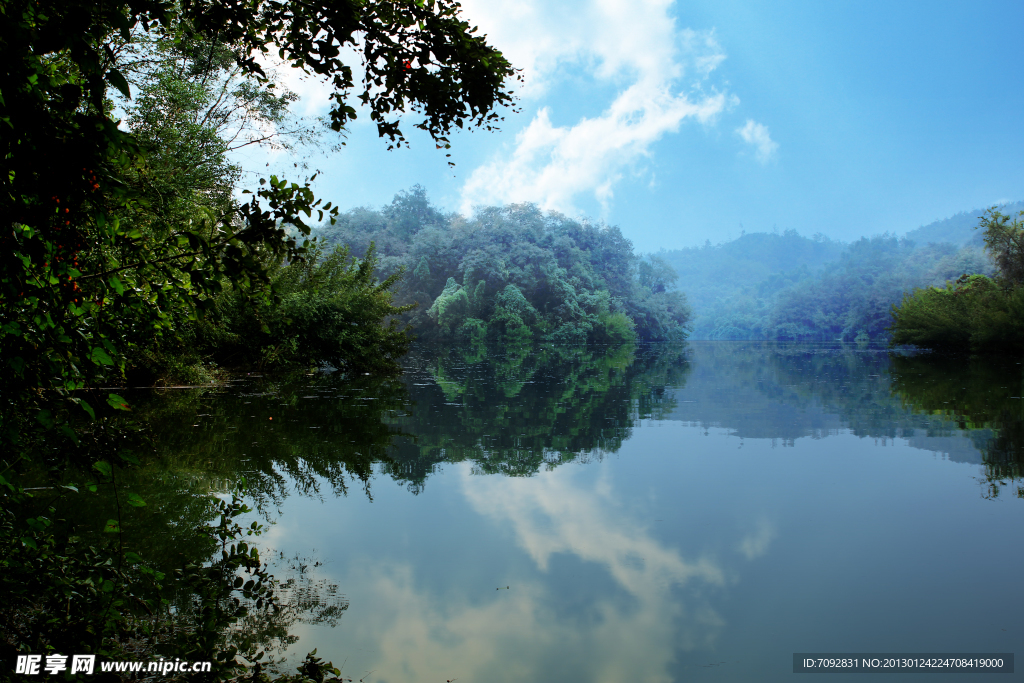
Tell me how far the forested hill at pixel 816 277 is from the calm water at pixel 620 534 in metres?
33.9

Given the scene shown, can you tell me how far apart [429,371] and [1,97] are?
15323 mm

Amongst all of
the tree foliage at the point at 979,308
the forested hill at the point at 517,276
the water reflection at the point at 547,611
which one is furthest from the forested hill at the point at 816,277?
the water reflection at the point at 547,611

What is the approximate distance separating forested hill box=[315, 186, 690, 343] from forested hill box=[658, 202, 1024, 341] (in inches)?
659

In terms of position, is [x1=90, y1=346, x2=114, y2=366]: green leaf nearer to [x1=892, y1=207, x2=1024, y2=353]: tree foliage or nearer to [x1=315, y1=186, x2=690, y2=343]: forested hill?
[x1=892, y1=207, x2=1024, y2=353]: tree foliage

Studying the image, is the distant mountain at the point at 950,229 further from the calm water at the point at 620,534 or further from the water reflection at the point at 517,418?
the calm water at the point at 620,534

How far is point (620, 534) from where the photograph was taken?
390cm

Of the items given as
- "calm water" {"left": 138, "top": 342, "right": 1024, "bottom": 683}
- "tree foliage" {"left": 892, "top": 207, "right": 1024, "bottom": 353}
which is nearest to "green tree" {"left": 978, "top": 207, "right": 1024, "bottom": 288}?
"tree foliage" {"left": 892, "top": 207, "right": 1024, "bottom": 353}

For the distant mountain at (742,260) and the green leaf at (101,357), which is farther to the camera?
the distant mountain at (742,260)

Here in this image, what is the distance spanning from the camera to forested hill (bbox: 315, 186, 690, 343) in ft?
139

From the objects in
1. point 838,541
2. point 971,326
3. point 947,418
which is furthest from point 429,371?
point 971,326

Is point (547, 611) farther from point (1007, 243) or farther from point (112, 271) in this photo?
point (1007, 243)

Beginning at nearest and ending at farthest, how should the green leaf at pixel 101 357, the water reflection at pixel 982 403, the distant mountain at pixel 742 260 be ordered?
the green leaf at pixel 101 357, the water reflection at pixel 982 403, the distant mountain at pixel 742 260

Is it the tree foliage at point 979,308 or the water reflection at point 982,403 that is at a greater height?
the tree foliage at point 979,308

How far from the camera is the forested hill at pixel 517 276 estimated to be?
1671 inches
